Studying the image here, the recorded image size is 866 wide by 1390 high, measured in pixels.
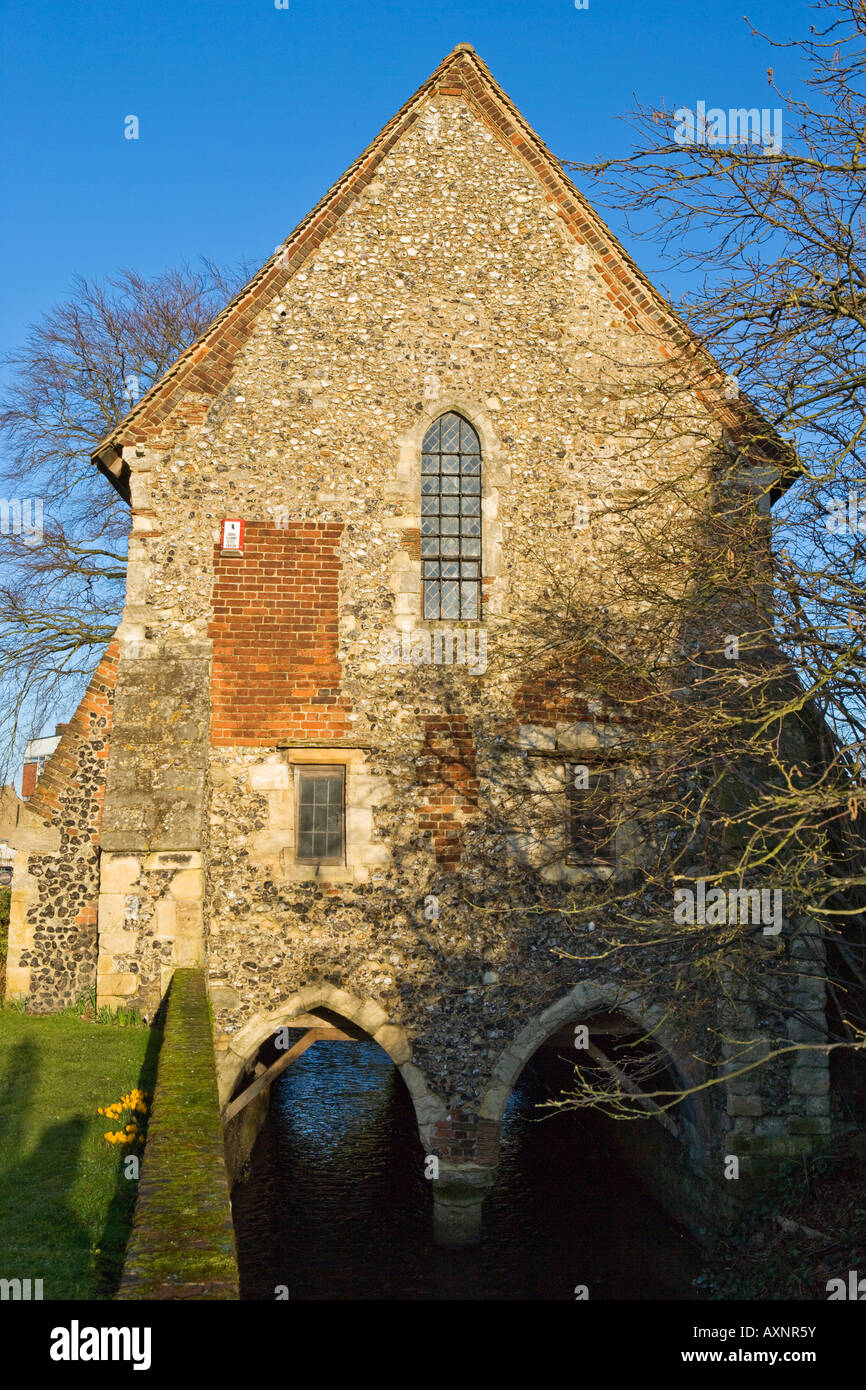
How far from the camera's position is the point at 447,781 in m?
11.9

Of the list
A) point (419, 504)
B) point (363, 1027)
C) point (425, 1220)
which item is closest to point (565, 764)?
point (419, 504)

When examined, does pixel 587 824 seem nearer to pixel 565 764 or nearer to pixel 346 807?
pixel 565 764

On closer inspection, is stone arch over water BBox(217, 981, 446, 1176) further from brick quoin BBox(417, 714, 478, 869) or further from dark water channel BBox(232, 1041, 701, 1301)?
brick quoin BBox(417, 714, 478, 869)

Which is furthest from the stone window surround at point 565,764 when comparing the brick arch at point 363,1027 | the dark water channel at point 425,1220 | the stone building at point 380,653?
the dark water channel at point 425,1220

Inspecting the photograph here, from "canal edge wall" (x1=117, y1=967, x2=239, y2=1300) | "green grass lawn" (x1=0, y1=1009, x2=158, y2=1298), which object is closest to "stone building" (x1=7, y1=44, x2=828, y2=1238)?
"green grass lawn" (x1=0, y1=1009, x2=158, y2=1298)

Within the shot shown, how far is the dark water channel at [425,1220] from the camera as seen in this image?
1073 cm

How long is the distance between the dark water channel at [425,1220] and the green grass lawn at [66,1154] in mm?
2961

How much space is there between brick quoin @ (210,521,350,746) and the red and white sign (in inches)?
2.7

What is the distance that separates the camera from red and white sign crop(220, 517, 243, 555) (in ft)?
39.5

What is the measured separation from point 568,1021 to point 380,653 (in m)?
4.48

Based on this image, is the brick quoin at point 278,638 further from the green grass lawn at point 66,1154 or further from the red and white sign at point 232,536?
the green grass lawn at point 66,1154

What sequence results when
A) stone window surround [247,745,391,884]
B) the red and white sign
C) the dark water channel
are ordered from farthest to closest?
the red and white sign
stone window surround [247,745,391,884]
the dark water channel

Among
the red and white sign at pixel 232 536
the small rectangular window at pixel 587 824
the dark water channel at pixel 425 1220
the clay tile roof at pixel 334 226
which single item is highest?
the clay tile roof at pixel 334 226
